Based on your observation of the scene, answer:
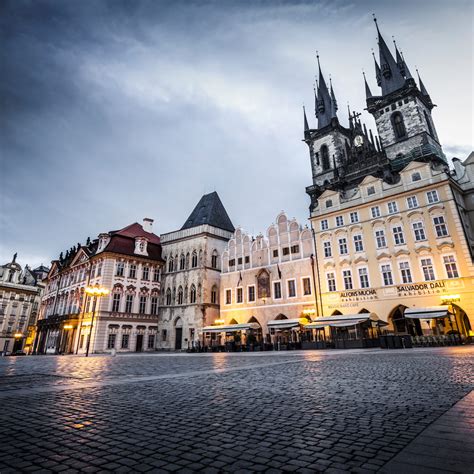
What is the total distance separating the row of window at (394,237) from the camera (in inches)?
1127

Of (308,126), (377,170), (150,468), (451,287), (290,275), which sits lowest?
(150,468)

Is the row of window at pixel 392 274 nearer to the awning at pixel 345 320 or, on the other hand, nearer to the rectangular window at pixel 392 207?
the awning at pixel 345 320

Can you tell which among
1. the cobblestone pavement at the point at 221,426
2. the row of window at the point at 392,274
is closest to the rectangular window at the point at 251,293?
the row of window at the point at 392,274

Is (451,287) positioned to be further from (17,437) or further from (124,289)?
(124,289)

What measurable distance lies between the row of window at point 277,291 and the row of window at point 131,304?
11.7 metres

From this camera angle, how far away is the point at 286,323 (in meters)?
31.8

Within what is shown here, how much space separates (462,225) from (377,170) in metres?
17.2

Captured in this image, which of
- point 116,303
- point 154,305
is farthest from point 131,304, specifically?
point 154,305

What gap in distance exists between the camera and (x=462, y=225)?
2770 cm

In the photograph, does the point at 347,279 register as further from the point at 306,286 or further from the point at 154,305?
the point at 154,305

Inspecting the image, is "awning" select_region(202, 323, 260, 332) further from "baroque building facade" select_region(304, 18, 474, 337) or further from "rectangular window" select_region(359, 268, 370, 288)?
"rectangular window" select_region(359, 268, 370, 288)

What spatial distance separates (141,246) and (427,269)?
35164 millimetres

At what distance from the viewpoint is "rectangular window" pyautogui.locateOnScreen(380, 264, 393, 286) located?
3033cm

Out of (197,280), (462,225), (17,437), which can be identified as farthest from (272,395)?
(197,280)
